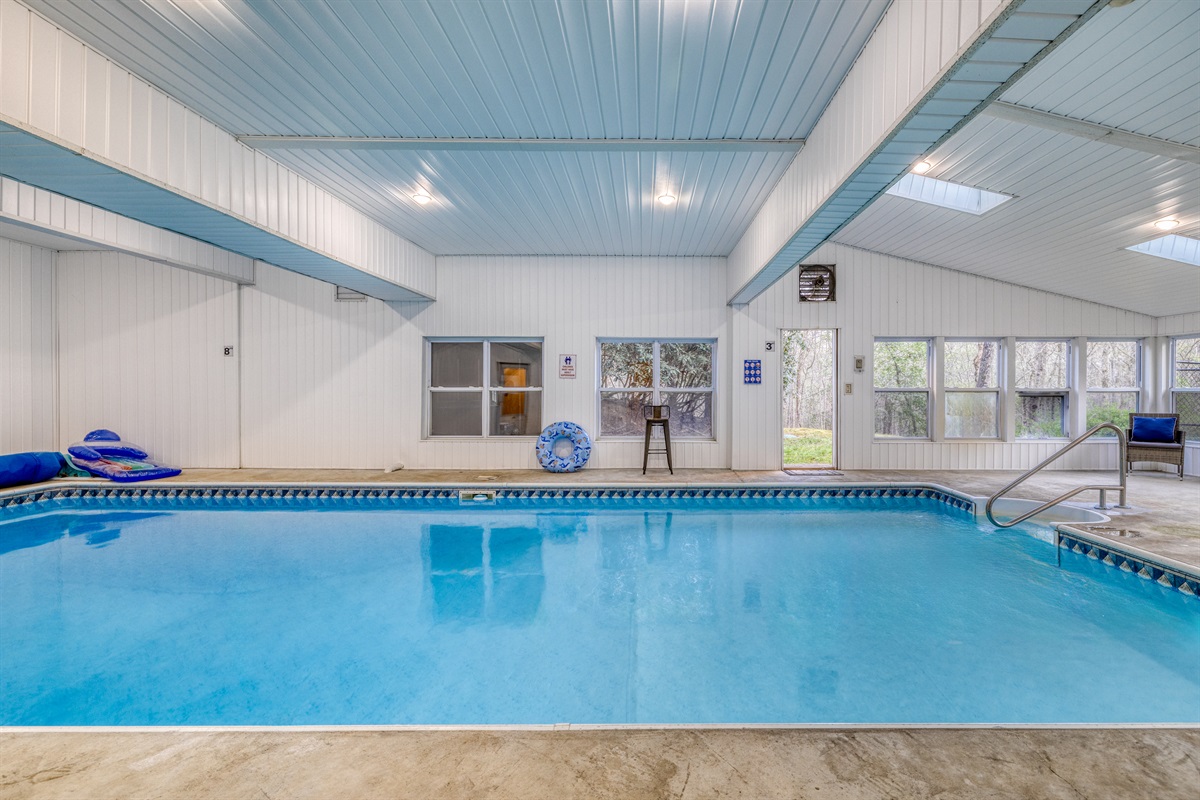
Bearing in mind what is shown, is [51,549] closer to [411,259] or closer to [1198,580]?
[411,259]

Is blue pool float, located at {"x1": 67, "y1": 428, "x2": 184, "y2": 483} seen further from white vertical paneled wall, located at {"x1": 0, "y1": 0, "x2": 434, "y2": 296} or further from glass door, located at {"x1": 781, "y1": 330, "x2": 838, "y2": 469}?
glass door, located at {"x1": 781, "y1": 330, "x2": 838, "y2": 469}

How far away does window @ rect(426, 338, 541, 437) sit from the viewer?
659cm

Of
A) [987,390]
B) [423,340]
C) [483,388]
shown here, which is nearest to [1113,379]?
[987,390]

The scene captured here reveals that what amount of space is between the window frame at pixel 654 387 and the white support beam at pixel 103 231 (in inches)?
165

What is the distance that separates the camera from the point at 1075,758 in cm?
129

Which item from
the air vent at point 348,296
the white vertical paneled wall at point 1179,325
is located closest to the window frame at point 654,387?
the air vent at point 348,296

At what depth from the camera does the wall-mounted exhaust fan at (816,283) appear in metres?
6.31

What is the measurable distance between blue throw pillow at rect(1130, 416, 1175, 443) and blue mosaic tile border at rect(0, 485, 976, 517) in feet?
9.70

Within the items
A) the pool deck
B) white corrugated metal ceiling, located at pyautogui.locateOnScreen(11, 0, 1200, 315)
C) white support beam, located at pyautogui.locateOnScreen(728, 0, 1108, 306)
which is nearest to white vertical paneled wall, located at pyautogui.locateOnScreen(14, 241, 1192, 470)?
white corrugated metal ceiling, located at pyautogui.locateOnScreen(11, 0, 1200, 315)

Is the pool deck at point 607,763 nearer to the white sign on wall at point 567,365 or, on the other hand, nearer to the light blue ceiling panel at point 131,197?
the light blue ceiling panel at point 131,197

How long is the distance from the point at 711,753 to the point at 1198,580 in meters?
3.43

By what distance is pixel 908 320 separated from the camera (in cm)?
632

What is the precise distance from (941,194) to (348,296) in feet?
21.7

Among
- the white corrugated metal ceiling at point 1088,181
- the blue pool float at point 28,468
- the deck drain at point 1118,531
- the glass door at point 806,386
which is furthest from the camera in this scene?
the glass door at point 806,386
